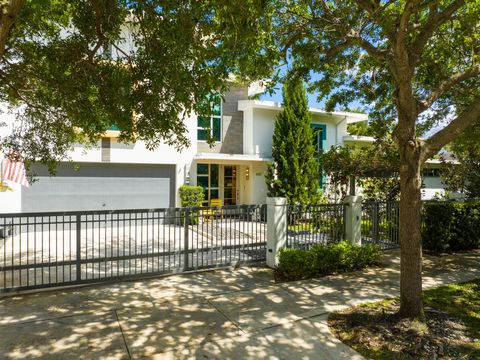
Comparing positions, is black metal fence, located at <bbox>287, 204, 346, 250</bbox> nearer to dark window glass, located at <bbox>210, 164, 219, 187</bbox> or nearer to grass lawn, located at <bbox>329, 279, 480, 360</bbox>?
grass lawn, located at <bbox>329, 279, 480, 360</bbox>

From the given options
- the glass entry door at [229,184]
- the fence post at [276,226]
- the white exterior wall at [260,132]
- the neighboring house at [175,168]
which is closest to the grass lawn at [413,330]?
the fence post at [276,226]

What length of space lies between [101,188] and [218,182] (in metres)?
5.96

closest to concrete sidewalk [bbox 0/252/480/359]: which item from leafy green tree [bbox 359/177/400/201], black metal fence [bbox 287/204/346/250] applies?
black metal fence [bbox 287/204/346/250]

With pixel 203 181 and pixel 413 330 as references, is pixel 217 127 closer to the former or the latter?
pixel 203 181

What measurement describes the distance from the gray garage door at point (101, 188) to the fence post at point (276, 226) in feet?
28.2

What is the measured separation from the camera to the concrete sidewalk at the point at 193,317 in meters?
4.11

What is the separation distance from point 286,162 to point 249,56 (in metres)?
10.6

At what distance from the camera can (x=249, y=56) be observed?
194 inches

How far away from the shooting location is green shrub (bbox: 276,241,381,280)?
7086 mm

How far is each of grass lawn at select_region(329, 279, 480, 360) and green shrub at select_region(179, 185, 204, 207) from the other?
10181 mm

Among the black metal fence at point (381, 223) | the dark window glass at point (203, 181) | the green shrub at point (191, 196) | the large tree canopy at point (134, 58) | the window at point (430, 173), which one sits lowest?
the black metal fence at point (381, 223)

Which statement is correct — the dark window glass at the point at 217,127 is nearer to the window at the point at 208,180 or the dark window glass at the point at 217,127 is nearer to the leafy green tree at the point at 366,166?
the window at the point at 208,180

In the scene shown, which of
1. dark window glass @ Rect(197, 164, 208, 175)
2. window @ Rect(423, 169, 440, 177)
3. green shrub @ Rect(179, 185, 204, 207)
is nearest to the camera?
green shrub @ Rect(179, 185, 204, 207)

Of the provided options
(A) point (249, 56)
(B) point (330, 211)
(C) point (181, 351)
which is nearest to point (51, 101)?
(A) point (249, 56)
